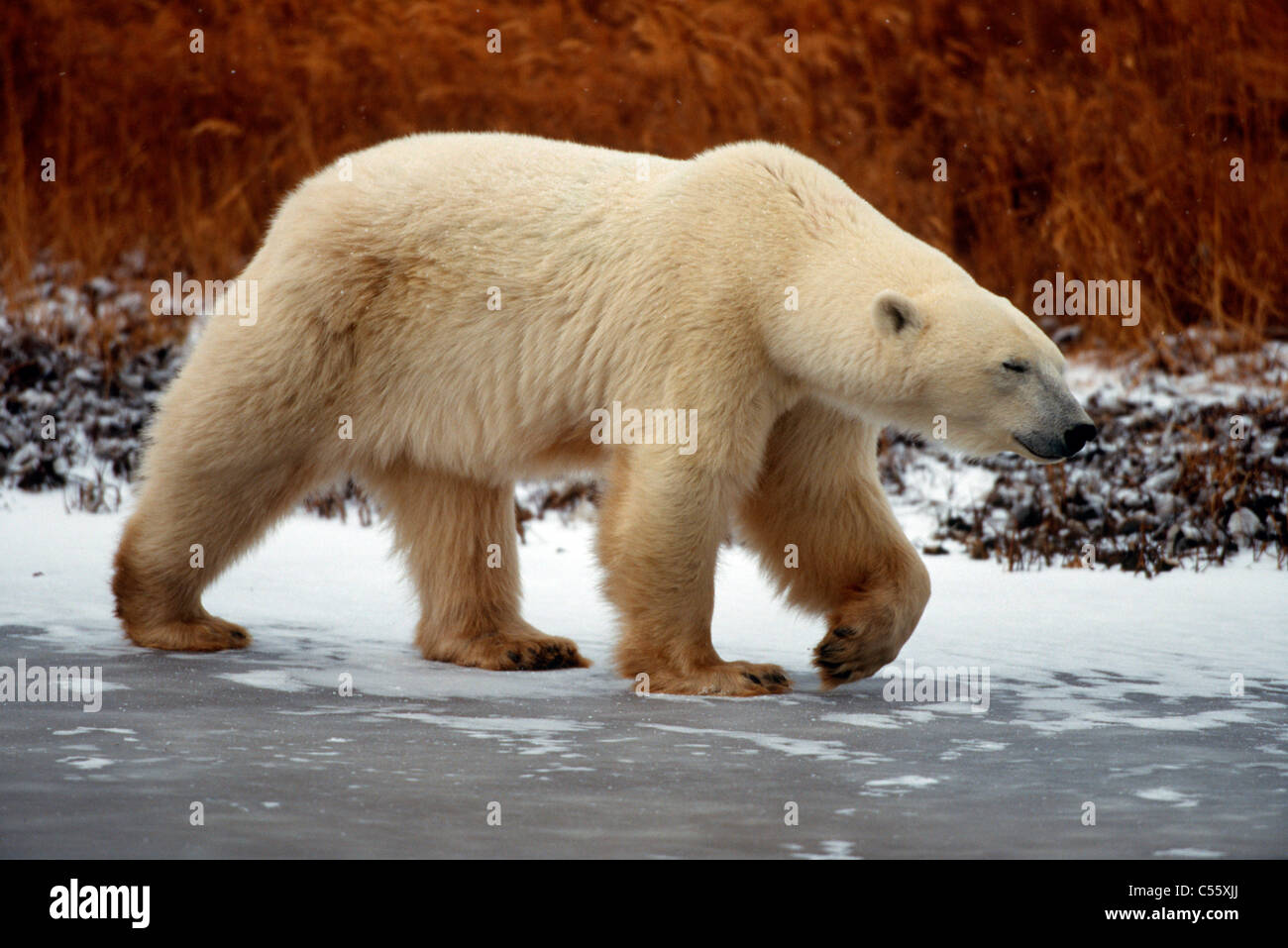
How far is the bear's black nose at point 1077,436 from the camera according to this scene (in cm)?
440

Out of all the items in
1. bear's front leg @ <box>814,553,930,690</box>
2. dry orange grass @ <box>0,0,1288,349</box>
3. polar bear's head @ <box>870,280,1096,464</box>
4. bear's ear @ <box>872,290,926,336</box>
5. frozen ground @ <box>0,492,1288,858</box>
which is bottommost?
frozen ground @ <box>0,492,1288,858</box>

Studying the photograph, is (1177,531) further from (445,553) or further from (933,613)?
(445,553)

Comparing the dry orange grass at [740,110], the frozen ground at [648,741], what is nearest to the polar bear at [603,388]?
the frozen ground at [648,741]

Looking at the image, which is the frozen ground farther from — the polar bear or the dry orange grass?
the dry orange grass

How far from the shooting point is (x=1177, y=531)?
6703 mm

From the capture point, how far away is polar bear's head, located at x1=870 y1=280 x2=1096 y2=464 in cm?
443

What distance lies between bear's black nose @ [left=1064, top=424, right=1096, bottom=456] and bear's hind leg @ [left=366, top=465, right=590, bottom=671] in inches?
61.6

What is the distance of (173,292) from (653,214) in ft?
18.2

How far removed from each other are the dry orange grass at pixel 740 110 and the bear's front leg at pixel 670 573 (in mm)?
4861

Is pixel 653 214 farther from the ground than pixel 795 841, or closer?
farther from the ground

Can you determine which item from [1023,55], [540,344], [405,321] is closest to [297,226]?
[405,321]

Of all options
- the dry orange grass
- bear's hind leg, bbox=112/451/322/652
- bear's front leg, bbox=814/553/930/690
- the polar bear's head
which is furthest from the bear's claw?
the dry orange grass

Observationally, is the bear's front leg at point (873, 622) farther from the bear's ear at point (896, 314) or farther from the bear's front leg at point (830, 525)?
the bear's ear at point (896, 314)

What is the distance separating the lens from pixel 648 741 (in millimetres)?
3988
